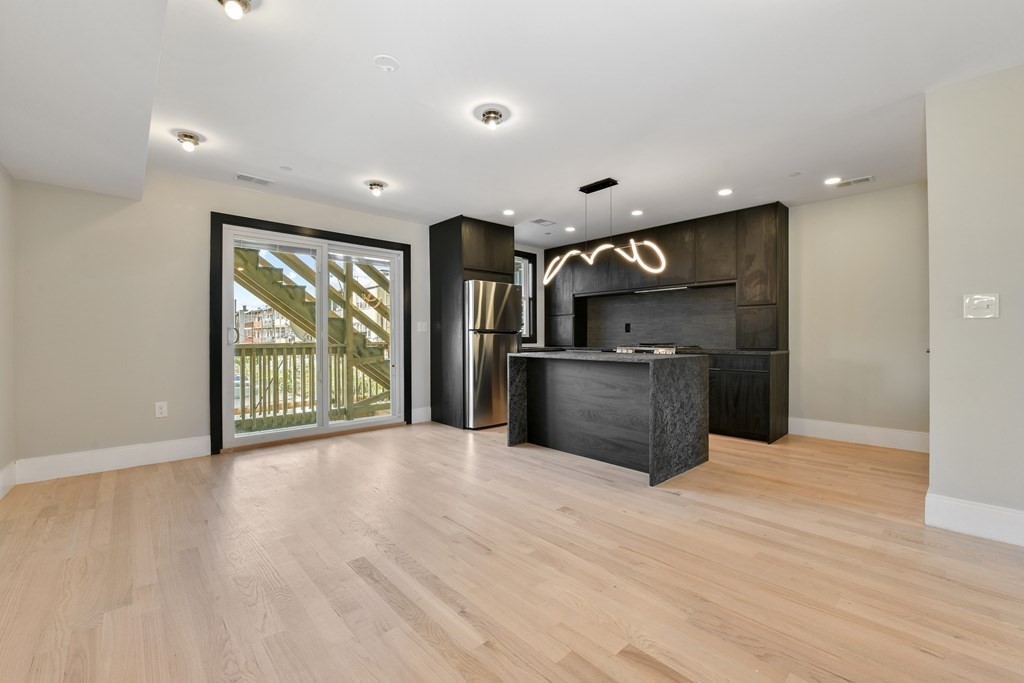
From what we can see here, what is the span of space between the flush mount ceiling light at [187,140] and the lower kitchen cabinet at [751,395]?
488 cm

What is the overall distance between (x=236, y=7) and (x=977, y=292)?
12.2 feet

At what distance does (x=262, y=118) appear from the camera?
8.95 ft

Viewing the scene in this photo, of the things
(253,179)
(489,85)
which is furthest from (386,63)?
(253,179)

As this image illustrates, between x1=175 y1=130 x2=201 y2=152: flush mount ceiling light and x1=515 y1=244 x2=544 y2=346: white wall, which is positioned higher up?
x1=175 y1=130 x2=201 y2=152: flush mount ceiling light

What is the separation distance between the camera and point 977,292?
2.29m

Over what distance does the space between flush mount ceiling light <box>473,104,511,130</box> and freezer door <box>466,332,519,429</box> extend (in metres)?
2.58

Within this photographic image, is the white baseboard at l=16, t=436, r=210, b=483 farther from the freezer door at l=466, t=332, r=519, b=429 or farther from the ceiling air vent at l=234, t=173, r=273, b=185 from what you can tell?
the freezer door at l=466, t=332, r=519, b=429

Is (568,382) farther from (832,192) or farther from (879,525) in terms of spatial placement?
(832,192)

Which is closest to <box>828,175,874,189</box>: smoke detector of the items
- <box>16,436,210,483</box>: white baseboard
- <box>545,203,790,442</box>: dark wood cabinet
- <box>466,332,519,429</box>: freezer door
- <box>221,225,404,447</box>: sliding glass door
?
<box>545,203,790,442</box>: dark wood cabinet

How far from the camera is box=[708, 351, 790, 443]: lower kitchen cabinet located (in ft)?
14.0

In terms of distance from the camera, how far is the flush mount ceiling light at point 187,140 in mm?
2930

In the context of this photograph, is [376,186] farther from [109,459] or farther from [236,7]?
[109,459]

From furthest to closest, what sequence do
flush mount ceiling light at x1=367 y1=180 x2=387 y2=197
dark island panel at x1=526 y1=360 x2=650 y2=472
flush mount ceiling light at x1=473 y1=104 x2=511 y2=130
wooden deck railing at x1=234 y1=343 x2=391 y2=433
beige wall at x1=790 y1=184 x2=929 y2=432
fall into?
wooden deck railing at x1=234 y1=343 x2=391 y2=433
beige wall at x1=790 y1=184 x2=929 y2=432
flush mount ceiling light at x1=367 y1=180 x2=387 y2=197
dark island panel at x1=526 y1=360 x2=650 y2=472
flush mount ceiling light at x1=473 y1=104 x2=511 y2=130

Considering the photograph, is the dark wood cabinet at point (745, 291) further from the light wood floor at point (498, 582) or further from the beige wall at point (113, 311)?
the beige wall at point (113, 311)
